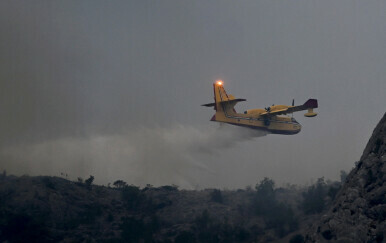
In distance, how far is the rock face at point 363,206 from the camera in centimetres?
4950

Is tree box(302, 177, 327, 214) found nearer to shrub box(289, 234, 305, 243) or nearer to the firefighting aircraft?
shrub box(289, 234, 305, 243)

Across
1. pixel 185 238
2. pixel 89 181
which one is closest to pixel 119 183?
pixel 89 181

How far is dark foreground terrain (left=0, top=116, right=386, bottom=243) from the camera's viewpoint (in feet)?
299

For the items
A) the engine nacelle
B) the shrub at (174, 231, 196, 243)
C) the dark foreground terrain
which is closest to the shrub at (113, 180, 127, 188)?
the dark foreground terrain

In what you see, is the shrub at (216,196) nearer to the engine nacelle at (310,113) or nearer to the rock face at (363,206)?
the engine nacelle at (310,113)

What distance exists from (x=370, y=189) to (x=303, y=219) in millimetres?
53610

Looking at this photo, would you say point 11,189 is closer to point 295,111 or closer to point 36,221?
point 36,221

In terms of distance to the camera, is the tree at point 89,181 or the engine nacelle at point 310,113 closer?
the engine nacelle at point 310,113

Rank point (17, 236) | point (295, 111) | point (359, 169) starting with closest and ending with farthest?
point (359, 169) < point (295, 111) < point (17, 236)

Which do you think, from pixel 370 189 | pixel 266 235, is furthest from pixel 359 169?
pixel 266 235

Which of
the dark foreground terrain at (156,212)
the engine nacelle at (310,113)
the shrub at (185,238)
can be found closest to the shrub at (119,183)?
the dark foreground terrain at (156,212)

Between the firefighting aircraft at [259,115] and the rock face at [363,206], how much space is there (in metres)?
14.4

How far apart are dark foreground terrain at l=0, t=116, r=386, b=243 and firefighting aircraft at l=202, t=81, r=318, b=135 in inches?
568

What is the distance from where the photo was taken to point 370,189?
5372cm
